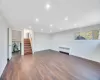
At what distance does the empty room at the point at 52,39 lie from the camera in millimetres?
2287

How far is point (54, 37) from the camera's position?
30.2 ft

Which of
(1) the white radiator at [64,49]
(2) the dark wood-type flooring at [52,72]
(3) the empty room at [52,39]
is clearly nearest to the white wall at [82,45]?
(3) the empty room at [52,39]

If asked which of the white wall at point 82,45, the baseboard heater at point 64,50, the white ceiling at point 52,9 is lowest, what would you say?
the baseboard heater at point 64,50

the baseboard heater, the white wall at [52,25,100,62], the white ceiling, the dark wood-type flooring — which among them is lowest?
the dark wood-type flooring

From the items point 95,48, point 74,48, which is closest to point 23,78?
point 95,48

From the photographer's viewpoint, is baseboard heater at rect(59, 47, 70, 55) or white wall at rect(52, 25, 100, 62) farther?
baseboard heater at rect(59, 47, 70, 55)

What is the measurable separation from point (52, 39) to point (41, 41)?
70.2 inches

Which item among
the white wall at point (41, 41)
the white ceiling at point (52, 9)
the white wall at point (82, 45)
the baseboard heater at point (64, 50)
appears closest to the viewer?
the white ceiling at point (52, 9)

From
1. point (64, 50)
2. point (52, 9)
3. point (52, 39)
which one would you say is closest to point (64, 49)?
point (64, 50)

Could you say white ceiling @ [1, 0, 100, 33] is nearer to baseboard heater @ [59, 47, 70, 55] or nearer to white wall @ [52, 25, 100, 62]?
white wall @ [52, 25, 100, 62]

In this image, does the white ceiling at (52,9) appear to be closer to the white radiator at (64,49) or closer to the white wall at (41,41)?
the white radiator at (64,49)

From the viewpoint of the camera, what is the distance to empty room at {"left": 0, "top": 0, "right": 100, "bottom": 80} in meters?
A: 2.29

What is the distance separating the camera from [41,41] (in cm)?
856

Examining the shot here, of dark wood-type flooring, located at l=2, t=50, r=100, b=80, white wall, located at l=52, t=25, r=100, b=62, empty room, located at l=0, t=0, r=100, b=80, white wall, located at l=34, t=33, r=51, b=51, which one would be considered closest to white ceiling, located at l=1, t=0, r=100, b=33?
empty room, located at l=0, t=0, r=100, b=80
